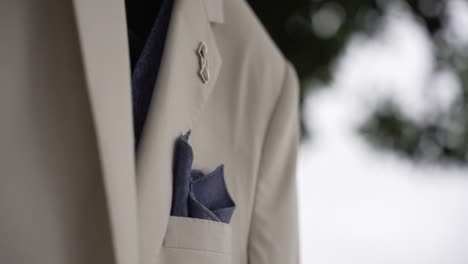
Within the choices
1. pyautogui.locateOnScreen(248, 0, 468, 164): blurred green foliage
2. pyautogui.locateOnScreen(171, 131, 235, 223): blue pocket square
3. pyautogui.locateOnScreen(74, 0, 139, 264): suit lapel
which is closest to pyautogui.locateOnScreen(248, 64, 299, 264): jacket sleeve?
pyautogui.locateOnScreen(171, 131, 235, 223): blue pocket square

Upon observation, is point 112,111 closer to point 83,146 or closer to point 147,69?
point 83,146

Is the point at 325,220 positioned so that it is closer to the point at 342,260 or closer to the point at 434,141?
the point at 342,260

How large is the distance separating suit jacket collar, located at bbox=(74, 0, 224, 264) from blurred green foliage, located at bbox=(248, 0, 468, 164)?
0.54 metres

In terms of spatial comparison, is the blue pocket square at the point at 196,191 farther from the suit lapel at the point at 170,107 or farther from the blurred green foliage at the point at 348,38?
the blurred green foliage at the point at 348,38

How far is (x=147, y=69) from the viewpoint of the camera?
64 centimetres

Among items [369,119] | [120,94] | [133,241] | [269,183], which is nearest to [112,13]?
[120,94]

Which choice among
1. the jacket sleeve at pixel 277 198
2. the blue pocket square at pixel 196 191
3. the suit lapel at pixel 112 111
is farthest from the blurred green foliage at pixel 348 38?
the suit lapel at pixel 112 111

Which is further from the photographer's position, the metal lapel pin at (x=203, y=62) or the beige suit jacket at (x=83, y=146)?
the metal lapel pin at (x=203, y=62)

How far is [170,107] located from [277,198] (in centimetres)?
21

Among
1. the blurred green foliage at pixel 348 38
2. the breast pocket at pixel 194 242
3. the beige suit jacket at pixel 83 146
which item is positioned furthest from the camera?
the blurred green foliage at pixel 348 38

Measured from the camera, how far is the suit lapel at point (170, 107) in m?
0.57

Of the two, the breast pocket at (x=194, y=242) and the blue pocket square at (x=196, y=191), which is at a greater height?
the blue pocket square at (x=196, y=191)

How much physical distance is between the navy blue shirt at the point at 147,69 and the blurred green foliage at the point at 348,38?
59 cm

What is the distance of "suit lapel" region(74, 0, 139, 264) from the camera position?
480mm
